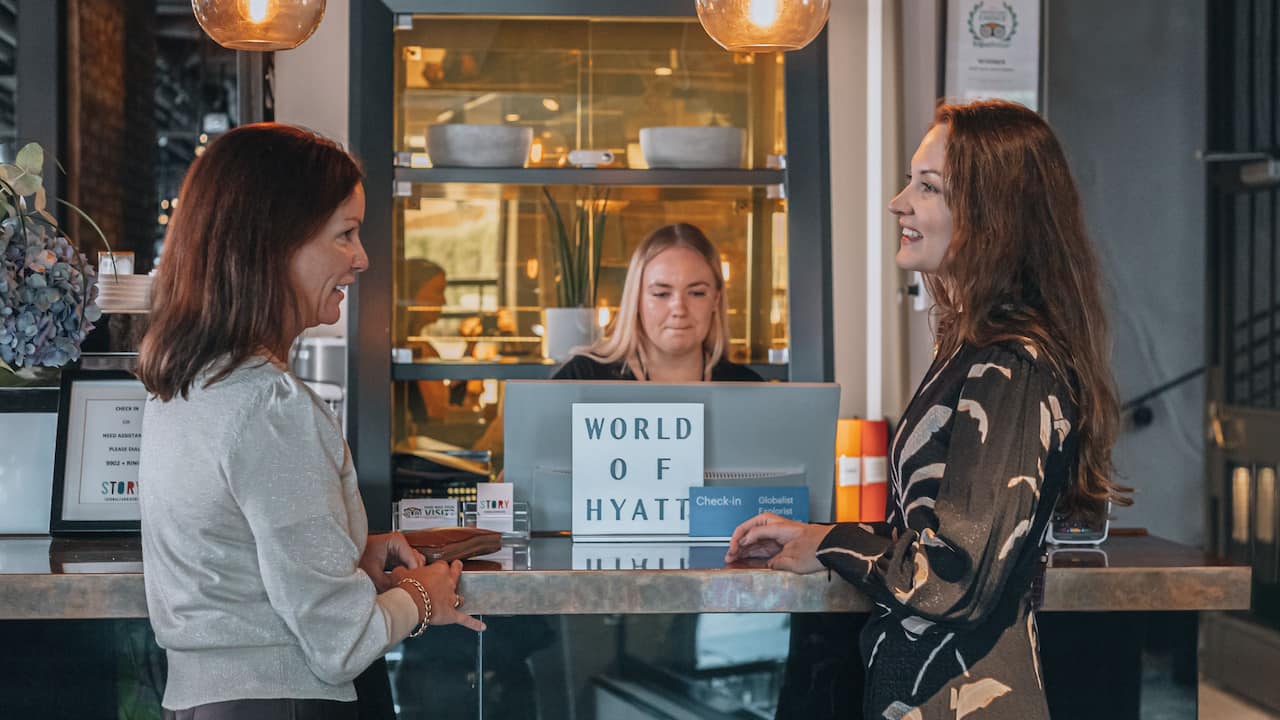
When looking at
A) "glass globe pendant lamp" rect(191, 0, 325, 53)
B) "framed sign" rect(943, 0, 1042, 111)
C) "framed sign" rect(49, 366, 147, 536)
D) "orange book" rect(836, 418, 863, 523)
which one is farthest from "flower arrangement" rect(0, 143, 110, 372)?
"framed sign" rect(943, 0, 1042, 111)

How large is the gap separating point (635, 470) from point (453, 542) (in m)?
0.37

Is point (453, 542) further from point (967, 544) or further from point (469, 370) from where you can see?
point (469, 370)

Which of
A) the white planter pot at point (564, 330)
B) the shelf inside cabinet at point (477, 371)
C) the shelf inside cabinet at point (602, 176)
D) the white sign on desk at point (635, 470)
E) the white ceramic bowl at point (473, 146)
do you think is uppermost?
the white ceramic bowl at point (473, 146)

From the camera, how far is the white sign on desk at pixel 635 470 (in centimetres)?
209

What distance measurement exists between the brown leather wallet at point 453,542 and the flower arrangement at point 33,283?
26.7 inches

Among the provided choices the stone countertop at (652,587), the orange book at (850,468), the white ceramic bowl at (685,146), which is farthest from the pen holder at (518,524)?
the orange book at (850,468)

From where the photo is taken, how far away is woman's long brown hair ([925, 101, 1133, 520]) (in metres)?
1.57

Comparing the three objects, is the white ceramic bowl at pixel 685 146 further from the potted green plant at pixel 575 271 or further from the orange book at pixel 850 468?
the orange book at pixel 850 468

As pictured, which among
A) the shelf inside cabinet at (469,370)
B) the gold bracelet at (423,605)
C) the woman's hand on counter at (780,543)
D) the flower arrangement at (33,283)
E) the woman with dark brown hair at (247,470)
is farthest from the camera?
the shelf inside cabinet at (469,370)

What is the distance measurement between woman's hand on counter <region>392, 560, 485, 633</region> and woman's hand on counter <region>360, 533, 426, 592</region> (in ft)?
0.07

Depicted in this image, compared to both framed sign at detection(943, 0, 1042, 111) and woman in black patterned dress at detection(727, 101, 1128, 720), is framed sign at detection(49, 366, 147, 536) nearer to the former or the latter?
woman in black patterned dress at detection(727, 101, 1128, 720)

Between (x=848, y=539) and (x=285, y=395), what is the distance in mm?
780

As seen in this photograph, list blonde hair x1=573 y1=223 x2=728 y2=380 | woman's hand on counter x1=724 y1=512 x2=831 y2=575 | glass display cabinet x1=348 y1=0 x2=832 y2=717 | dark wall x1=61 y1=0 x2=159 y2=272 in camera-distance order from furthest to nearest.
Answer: dark wall x1=61 y1=0 x2=159 y2=272
blonde hair x1=573 y1=223 x2=728 y2=380
glass display cabinet x1=348 y1=0 x2=832 y2=717
woman's hand on counter x1=724 y1=512 x2=831 y2=575

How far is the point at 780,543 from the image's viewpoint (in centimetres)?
185
